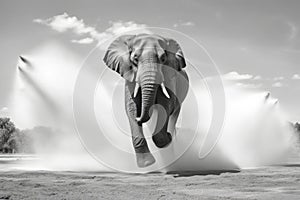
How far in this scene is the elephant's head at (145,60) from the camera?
55.3 ft

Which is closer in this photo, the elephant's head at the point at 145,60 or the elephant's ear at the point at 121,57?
the elephant's head at the point at 145,60

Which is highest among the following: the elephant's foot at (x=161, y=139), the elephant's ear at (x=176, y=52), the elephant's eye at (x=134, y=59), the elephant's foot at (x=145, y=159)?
the elephant's ear at (x=176, y=52)

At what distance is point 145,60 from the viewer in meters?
17.1

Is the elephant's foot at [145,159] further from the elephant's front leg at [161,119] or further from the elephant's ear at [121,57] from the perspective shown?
the elephant's ear at [121,57]

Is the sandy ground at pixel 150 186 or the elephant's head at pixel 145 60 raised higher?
the elephant's head at pixel 145 60

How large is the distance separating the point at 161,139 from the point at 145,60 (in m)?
4.12

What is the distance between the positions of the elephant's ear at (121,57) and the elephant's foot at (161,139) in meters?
2.95

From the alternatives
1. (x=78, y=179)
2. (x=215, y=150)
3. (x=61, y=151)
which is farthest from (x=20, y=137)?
(x=78, y=179)

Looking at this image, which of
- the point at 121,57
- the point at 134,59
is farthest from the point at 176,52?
the point at 121,57

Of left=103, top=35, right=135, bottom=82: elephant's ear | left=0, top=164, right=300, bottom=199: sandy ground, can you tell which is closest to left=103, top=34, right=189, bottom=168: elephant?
left=103, top=35, right=135, bottom=82: elephant's ear

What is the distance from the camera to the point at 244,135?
29281mm

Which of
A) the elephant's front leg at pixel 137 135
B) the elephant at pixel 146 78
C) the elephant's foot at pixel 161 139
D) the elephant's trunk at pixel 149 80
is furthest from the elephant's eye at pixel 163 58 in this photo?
the elephant's foot at pixel 161 139

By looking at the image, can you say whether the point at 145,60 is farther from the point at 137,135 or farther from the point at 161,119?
the point at 137,135

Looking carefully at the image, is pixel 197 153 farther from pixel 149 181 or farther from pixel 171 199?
pixel 171 199
